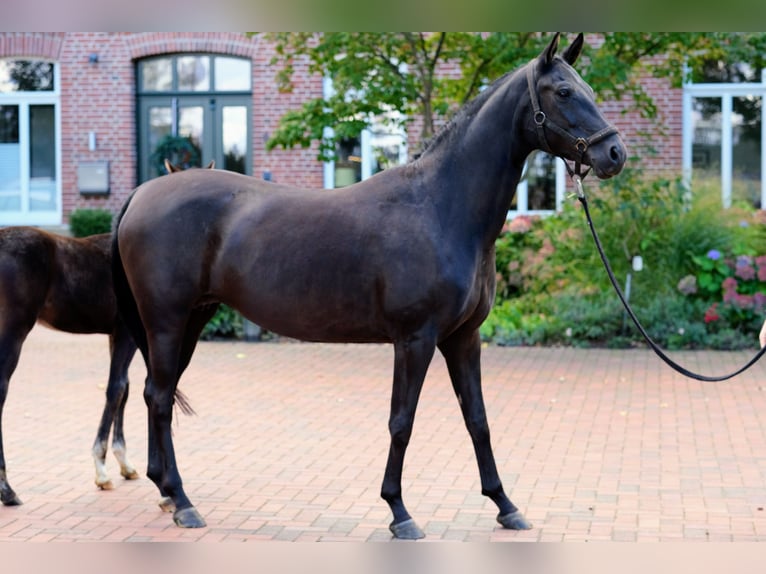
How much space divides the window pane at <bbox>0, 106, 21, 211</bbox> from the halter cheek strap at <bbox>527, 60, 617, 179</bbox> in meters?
15.9

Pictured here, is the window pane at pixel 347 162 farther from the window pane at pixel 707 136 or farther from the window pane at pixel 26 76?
the window pane at pixel 707 136

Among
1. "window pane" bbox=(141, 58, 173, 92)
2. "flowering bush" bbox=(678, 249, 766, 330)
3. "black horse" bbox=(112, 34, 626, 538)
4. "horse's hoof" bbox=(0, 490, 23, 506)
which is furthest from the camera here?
"window pane" bbox=(141, 58, 173, 92)

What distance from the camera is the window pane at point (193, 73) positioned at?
1859cm

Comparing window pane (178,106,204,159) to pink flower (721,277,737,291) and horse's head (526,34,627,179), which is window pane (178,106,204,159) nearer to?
pink flower (721,277,737,291)

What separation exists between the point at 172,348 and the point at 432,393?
4675mm

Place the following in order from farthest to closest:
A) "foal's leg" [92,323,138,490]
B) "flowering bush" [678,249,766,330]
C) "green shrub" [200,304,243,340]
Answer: "green shrub" [200,304,243,340], "flowering bush" [678,249,766,330], "foal's leg" [92,323,138,490]

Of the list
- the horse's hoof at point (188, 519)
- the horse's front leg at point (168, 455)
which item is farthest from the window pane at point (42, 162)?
the horse's hoof at point (188, 519)

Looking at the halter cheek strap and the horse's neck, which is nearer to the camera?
the halter cheek strap

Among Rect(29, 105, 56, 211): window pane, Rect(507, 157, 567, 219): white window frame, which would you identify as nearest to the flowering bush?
Rect(507, 157, 567, 219): white window frame

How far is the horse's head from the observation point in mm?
4445

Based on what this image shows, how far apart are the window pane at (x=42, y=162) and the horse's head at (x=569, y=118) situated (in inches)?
616

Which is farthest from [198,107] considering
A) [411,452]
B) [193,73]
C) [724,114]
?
[411,452]

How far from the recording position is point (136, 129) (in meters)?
18.7

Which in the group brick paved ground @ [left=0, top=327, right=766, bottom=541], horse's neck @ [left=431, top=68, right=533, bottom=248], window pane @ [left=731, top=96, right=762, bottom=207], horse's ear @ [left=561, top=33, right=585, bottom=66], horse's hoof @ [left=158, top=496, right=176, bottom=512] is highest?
window pane @ [left=731, top=96, right=762, bottom=207]
